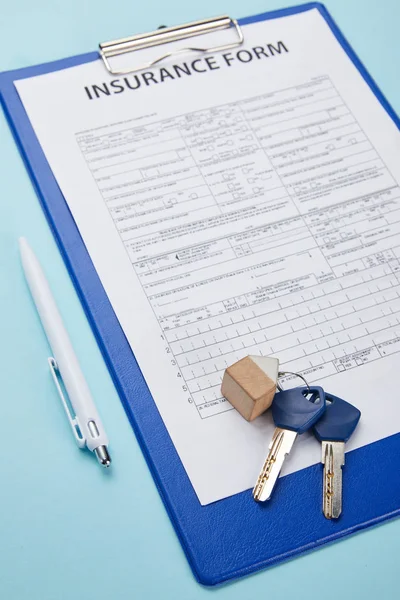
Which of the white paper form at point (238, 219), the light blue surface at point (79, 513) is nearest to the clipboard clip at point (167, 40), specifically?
the white paper form at point (238, 219)

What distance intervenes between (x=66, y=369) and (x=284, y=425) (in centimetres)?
20

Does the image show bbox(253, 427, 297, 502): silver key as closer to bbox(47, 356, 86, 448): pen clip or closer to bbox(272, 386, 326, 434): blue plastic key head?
bbox(272, 386, 326, 434): blue plastic key head

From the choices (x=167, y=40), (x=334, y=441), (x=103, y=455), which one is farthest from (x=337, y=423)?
(x=167, y=40)

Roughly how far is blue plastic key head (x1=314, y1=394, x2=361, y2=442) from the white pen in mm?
186

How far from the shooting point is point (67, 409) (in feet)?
2.21

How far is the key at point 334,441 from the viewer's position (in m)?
0.64

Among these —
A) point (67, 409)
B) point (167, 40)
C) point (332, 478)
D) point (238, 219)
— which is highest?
point (167, 40)

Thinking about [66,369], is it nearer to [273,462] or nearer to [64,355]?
[64,355]

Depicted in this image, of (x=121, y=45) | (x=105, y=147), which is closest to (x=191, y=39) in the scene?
(x=121, y=45)

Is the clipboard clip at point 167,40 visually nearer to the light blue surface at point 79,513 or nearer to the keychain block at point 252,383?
the light blue surface at point 79,513

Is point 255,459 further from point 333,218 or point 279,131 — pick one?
point 279,131

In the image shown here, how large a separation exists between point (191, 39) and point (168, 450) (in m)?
0.51

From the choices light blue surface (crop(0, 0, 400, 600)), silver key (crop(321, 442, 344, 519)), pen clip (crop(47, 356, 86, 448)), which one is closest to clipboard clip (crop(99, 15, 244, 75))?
light blue surface (crop(0, 0, 400, 600))

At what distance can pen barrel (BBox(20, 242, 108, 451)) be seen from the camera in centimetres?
65
